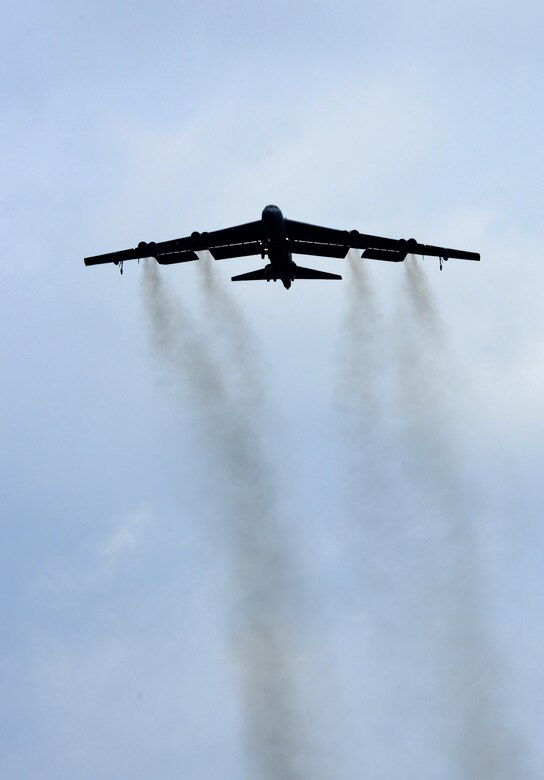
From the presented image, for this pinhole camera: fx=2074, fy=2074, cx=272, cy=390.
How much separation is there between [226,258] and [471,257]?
13.5 meters

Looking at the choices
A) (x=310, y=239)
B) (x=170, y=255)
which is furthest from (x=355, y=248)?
(x=170, y=255)

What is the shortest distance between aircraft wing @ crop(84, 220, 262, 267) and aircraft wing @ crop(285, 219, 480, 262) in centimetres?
212

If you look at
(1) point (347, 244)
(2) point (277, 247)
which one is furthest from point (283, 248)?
(1) point (347, 244)

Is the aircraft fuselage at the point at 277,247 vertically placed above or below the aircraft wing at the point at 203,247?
below

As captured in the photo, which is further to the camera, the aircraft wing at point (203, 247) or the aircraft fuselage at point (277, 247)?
the aircraft wing at point (203, 247)

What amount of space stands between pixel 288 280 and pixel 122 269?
9963 millimetres

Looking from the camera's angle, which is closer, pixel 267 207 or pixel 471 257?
pixel 267 207

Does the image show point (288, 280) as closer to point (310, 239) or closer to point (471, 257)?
point (310, 239)

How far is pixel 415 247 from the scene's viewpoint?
10975cm

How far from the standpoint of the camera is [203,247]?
110m

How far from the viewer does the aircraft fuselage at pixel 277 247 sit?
340ft

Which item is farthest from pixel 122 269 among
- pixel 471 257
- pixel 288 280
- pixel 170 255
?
pixel 471 257

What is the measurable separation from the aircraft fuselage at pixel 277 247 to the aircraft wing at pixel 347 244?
1.02 metres

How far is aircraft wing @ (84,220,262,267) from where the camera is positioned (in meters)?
108
